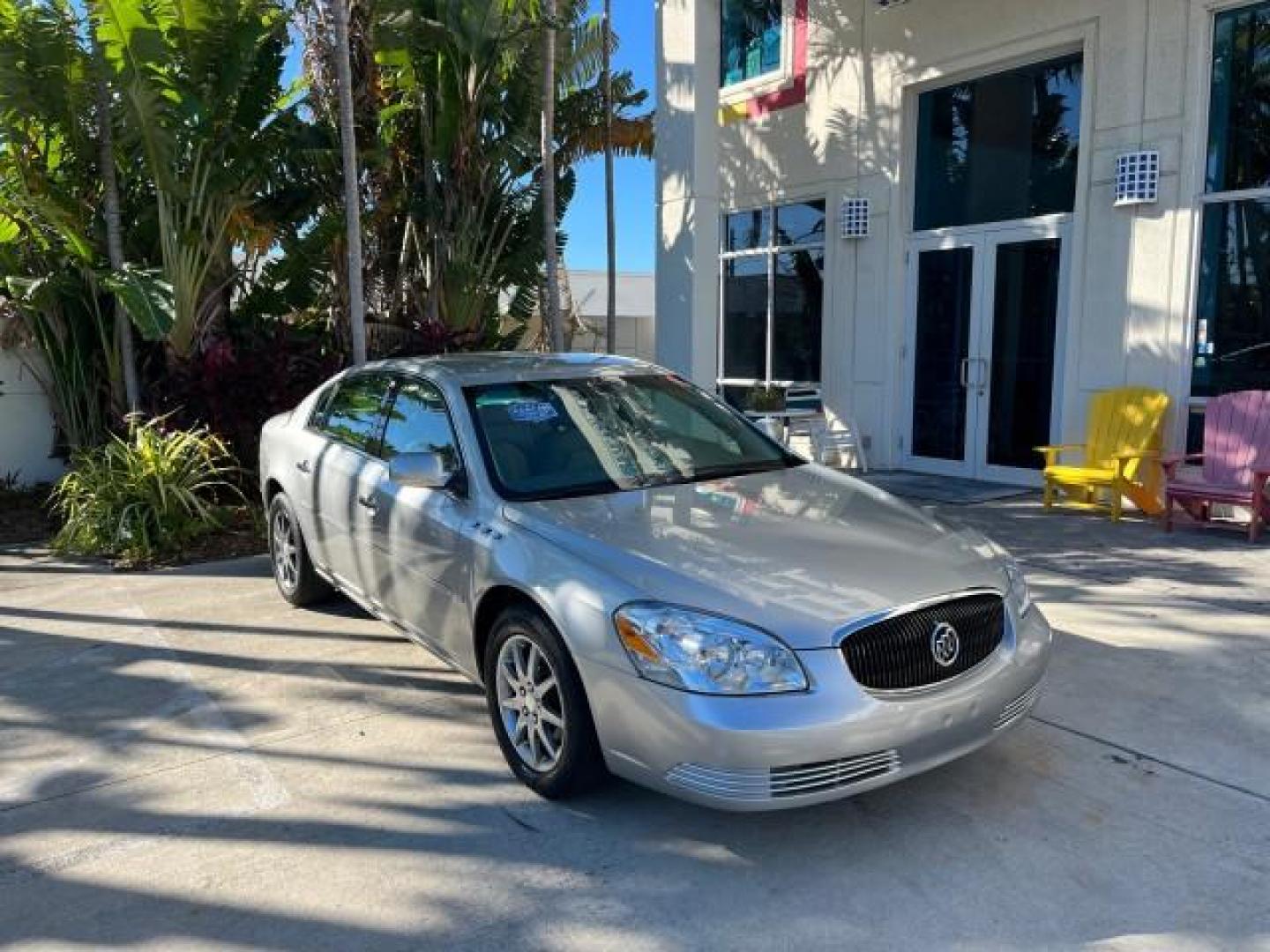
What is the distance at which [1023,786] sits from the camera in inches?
141

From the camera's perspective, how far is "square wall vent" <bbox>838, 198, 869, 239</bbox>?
10.8m

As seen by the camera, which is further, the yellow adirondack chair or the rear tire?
the yellow adirondack chair

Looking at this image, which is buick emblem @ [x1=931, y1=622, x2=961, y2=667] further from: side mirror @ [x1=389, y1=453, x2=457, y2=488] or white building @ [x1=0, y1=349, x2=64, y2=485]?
white building @ [x1=0, y1=349, x2=64, y2=485]

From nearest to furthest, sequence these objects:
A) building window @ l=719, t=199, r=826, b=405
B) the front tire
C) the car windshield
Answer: the front tire → the car windshield → building window @ l=719, t=199, r=826, b=405

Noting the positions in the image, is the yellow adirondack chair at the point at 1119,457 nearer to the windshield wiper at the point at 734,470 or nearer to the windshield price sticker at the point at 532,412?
the windshield wiper at the point at 734,470

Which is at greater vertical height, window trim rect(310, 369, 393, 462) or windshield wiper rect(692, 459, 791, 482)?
window trim rect(310, 369, 393, 462)

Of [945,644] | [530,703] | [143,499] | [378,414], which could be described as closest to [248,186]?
[143,499]

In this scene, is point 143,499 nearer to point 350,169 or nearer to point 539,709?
point 350,169

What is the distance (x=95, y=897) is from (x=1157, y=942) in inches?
124

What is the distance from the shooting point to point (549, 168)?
9844mm

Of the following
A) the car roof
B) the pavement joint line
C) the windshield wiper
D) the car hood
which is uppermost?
the car roof

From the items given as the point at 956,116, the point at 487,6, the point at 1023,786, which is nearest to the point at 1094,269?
the point at 956,116

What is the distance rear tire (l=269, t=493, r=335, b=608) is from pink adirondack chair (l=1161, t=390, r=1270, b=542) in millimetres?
6157

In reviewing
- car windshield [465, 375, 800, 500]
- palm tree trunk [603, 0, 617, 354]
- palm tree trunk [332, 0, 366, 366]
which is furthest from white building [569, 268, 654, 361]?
Result: car windshield [465, 375, 800, 500]
